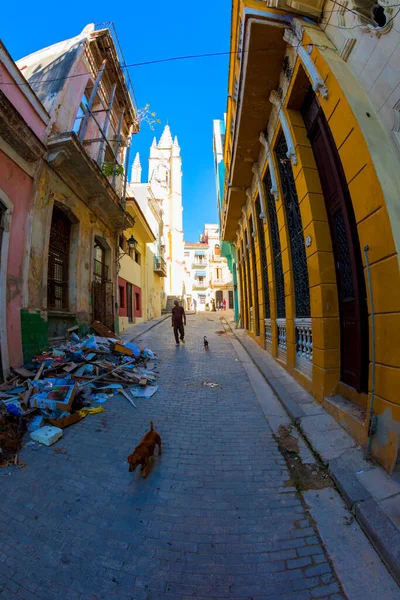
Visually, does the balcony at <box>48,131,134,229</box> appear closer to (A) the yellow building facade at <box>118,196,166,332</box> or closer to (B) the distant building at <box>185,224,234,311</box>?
(A) the yellow building facade at <box>118,196,166,332</box>

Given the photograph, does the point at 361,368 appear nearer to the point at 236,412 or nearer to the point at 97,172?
the point at 236,412

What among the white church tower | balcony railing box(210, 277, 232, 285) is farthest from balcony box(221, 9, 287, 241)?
balcony railing box(210, 277, 232, 285)

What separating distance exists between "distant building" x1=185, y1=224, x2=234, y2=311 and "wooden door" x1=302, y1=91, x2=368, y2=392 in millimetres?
33832

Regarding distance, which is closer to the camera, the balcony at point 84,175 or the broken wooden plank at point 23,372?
the broken wooden plank at point 23,372

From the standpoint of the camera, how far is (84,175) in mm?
7406

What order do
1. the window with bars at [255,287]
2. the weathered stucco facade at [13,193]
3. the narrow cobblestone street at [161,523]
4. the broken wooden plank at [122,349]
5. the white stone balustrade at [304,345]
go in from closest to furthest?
the narrow cobblestone street at [161,523]
the white stone balustrade at [304,345]
the weathered stucco facade at [13,193]
the broken wooden plank at [122,349]
the window with bars at [255,287]

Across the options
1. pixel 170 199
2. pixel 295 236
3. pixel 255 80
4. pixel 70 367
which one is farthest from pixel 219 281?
pixel 70 367

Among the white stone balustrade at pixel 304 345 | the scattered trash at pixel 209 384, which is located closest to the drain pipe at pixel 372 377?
the white stone balustrade at pixel 304 345

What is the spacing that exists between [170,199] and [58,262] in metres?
30.2

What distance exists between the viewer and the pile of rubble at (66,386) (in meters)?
3.29

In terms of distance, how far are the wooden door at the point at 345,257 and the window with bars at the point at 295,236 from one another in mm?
867

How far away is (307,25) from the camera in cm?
382

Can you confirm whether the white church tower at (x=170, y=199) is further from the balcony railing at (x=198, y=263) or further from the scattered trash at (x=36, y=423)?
the scattered trash at (x=36, y=423)

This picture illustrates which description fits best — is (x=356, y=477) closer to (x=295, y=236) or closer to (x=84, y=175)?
(x=295, y=236)
